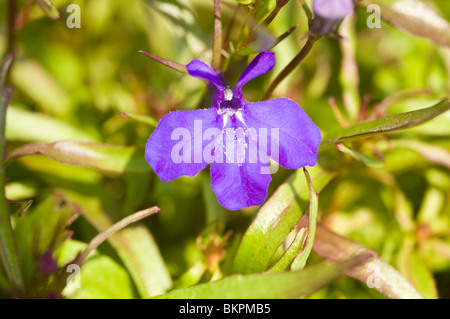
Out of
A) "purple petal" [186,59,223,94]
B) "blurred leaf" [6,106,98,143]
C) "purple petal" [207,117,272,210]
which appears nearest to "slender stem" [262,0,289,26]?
"purple petal" [186,59,223,94]

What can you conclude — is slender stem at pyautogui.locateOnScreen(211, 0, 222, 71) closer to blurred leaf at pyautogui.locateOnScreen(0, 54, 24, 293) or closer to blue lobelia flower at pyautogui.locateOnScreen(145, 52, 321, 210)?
blue lobelia flower at pyautogui.locateOnScreen(145, 52, 321, 210)

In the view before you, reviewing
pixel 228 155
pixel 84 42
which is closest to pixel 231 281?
pixel 228 155

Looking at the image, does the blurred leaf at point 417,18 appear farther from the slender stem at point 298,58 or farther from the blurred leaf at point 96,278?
the blurred leaf at point 96,278

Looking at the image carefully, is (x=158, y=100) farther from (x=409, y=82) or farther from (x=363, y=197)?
(x=409, y=82)

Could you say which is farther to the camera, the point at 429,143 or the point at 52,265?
the point at 429,143

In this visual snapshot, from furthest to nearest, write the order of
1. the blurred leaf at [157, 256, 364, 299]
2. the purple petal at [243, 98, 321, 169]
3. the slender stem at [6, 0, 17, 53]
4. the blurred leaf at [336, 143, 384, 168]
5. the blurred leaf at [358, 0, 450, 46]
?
the slender stem at [6, 0, 17, 53] → the blurred leaf at [358, 0, 450, 46] → the blurred leaf at [336, 143, 384, 168] → the purple petal at [243, 98, 321, 169] → the blurred leaf at [157, 256, 364, 299]

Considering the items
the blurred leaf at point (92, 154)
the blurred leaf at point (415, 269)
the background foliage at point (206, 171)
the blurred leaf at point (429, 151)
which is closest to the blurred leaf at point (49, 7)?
the background foliage at point (206, 171)

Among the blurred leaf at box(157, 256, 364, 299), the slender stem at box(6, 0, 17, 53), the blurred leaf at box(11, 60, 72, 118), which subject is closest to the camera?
the blurred leaf at box(157, 256, 364, 299)
